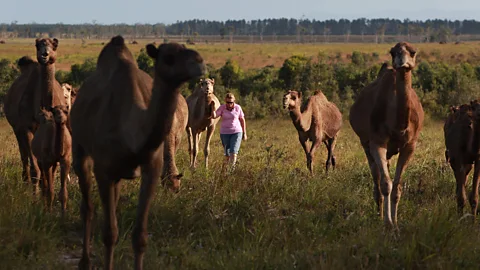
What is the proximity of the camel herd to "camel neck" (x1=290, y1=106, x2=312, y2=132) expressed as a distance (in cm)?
443

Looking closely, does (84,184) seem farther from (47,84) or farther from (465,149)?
(465,149)

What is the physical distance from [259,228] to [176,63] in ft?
8.81

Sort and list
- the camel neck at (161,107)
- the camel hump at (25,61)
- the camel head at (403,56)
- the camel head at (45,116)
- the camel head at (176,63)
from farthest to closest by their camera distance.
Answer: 1. the camel hump at (25,61)
2. the camel head at (45,116)
3. the camel head at (403,56)
4. the camel neck at (161,107)
5. the camel head at (176,63)

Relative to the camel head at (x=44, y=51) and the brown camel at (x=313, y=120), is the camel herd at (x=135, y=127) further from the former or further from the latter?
the brown camel at (x=313, y=120)

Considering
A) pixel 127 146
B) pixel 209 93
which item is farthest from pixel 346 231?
pixel 209 93

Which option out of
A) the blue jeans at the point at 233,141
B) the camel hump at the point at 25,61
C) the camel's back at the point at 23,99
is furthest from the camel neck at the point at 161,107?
the blue jeans at the point at 233,141

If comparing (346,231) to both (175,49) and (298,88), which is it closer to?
(175,49)

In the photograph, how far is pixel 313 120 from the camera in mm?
16031

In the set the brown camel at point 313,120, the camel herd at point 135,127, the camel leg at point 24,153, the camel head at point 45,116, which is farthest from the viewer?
the brown camel at point 313,120

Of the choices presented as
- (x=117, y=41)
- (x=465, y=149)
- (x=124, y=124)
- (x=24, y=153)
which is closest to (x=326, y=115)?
(x=465, y=149)

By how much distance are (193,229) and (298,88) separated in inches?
1150

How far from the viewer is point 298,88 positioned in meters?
36.6

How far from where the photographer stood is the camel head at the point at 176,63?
533 cm

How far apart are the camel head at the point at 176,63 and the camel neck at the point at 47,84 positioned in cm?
450
